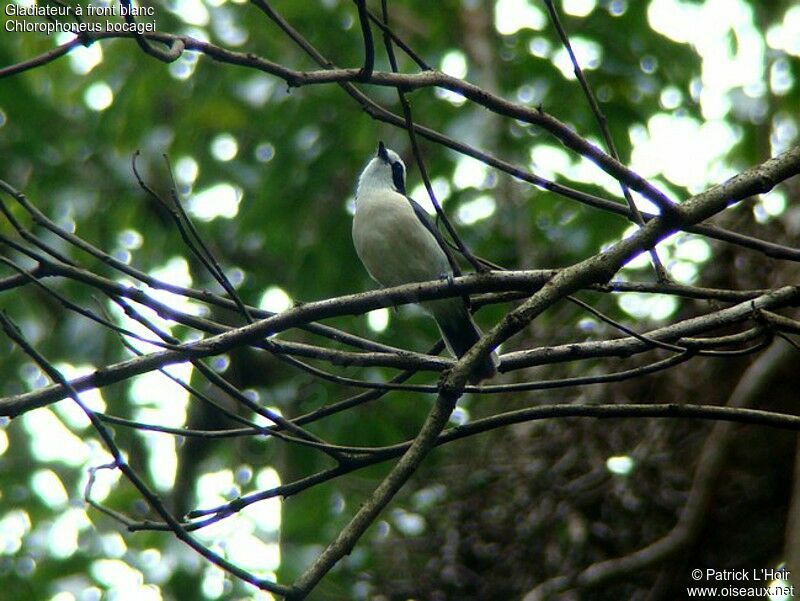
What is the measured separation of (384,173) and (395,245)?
82 centimetres

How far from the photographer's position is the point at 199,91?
597cm

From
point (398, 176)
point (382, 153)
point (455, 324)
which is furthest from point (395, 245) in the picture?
point (382, 153)

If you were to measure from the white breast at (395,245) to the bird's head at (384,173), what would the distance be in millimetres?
429

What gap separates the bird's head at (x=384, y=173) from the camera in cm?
507

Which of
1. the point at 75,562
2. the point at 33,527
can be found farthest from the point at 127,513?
the point at 33,527

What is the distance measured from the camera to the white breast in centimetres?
446

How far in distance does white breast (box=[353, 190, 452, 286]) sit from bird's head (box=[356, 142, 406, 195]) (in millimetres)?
429

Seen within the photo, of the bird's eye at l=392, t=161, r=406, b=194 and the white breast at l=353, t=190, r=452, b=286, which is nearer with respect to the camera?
the white breast at l=353, t=190, r=452, b=286

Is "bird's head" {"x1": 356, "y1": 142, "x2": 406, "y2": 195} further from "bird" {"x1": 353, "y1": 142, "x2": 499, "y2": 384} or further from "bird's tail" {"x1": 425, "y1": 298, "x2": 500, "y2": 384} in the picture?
"bird's tail" {"x1": 425, "y1": 298, "x2": 500, "y2": 384}

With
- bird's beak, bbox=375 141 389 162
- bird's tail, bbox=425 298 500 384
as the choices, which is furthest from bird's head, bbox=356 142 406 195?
bird's tail, bbox=425 298 500 384

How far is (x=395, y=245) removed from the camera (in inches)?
175

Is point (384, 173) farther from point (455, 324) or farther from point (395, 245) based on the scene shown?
point (455, 324)

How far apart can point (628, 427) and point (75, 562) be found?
3.60 metres

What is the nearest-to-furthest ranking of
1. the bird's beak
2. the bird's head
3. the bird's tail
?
the bird's tail < the bird's head < the bird's beak
